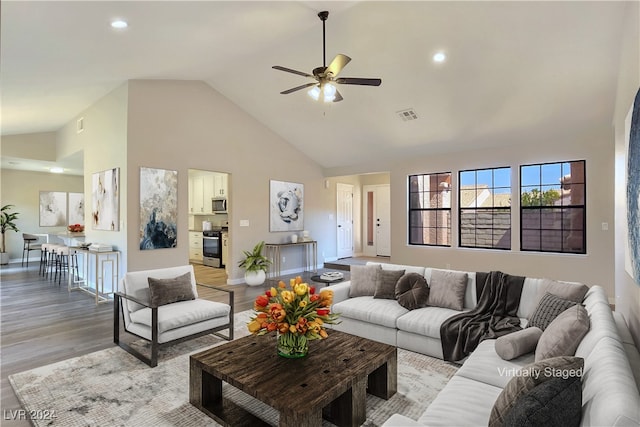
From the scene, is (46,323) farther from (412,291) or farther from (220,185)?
(220,185)

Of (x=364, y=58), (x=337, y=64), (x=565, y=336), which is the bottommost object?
(x=565, y=336)

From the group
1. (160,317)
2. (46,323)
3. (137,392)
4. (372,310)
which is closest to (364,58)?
(372,310)

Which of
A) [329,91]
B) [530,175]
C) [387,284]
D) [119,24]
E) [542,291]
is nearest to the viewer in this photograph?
[542,291]

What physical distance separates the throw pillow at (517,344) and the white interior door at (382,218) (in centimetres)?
740

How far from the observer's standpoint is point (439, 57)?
436cm

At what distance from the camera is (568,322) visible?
1.94m

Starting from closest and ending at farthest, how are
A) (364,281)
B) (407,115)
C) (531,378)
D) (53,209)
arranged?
(531,378), (364,281), (407,115), (53,209)

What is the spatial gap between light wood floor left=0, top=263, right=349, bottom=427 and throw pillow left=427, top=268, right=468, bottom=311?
273cm

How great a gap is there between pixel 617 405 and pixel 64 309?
234 inches

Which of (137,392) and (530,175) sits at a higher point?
(530,175)

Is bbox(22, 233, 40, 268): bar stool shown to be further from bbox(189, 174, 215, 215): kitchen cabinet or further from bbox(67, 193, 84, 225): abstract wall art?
bbox(189, 174, 215, 215): kitchen cabinet

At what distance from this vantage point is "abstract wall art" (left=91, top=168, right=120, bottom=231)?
526cm

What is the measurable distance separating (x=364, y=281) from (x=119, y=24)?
376 cm

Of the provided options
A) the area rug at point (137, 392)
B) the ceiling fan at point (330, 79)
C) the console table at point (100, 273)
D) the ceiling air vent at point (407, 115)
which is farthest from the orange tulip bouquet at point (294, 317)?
the ceiling air vent at point (407, 115)
